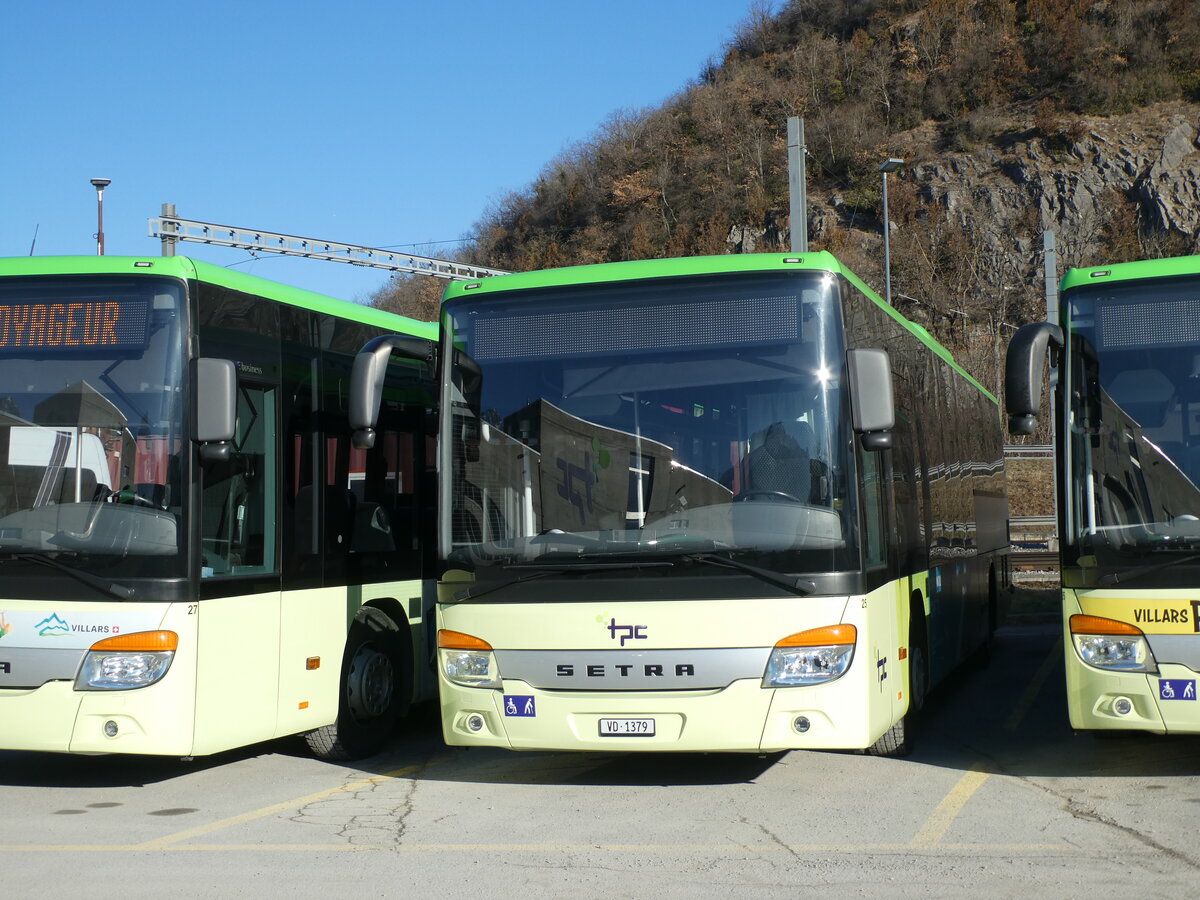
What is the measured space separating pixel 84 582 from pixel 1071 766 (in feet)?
20.2

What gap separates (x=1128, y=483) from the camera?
7.78m

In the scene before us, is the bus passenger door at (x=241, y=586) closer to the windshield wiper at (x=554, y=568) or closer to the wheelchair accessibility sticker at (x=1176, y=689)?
the windshield wiper at (x=554, y=568)

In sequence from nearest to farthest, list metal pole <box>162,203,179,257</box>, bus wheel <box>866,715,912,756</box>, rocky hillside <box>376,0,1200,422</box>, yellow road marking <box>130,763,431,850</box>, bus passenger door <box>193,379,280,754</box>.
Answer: yellow road marking <box>130,763,431,850</box> → bus passenger door <box>193,379,280,754</box> → bus wheel <box>866,715,912,756</box> → metal pole <box>162,203,179,257</box> → rocky hillside <box>376,0,1200,422</box>

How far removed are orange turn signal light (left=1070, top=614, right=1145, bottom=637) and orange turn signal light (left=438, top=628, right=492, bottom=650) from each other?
11.0 feet

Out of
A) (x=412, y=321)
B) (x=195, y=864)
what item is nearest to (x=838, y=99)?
(x=412, y=321)

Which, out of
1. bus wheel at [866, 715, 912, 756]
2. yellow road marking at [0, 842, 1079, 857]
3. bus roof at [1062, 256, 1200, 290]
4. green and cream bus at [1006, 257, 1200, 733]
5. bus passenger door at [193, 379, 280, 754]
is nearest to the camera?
yellow road marking at [0, 842, 1079, 857]

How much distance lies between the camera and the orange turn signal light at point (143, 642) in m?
7.62

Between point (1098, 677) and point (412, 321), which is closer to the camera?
point (1098, 677)

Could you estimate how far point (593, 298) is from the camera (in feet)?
26.3

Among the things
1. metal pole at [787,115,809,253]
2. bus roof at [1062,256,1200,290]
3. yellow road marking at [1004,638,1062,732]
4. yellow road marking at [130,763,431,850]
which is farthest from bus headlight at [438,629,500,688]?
metal pole at [787,115,809,253]

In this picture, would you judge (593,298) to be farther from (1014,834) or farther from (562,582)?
(1014,834)

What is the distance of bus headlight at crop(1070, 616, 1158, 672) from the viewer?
7.73 metres

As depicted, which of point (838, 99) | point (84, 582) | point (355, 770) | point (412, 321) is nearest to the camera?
point (84, 582)

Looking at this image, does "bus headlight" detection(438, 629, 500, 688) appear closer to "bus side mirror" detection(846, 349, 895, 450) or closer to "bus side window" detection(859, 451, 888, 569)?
"bus side window" detection(859, 451, 888, 569)
